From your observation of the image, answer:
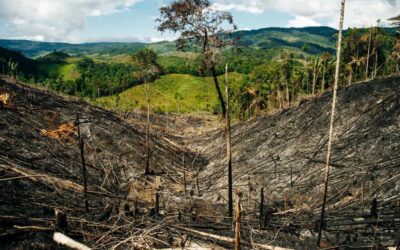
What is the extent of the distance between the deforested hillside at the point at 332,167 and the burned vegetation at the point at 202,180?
0.07 meters

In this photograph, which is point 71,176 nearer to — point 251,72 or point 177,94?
point 251,72

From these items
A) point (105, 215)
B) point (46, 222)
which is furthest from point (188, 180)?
point (46, 222)

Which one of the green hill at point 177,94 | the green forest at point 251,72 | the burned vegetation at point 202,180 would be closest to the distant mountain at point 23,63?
the green forest at point 251,72

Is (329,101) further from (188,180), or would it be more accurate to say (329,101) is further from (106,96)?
(106,96)

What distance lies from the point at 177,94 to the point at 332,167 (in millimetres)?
89616

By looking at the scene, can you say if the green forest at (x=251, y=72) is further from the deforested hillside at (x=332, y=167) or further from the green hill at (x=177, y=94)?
the deforested hillside at (x=332, y=167)

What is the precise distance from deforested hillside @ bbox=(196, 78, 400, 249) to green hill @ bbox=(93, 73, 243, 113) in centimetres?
7271

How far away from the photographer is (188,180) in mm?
24406

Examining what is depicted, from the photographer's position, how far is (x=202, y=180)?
24281mm

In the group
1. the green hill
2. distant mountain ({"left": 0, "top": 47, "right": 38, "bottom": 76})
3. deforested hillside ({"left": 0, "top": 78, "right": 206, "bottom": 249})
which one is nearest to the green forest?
distant mountain ({"left": 0, "top": 47, "right": 38, "bottom": 76})

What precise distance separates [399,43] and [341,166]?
3025cm

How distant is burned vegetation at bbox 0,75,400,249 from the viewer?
874 centimetres

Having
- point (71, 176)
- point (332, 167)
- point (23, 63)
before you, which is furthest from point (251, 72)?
point (23, 63)

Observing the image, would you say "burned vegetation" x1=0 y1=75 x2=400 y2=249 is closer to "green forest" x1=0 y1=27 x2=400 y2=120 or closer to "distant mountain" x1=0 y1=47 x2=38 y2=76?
"green forest" x1=0 y1=27 x2=400 y2=120
